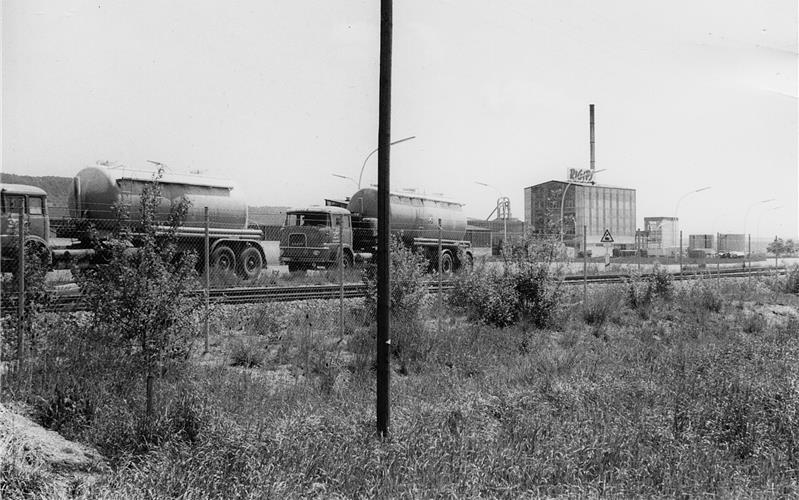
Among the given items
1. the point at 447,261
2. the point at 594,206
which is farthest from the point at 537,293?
the point at 594,206

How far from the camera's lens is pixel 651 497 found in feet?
19.5

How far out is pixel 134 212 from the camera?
52.9ft

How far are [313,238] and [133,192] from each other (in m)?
7.28

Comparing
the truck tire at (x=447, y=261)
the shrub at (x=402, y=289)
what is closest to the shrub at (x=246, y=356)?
the shrub at (x=402, y=289)

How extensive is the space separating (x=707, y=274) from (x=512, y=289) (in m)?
16.6

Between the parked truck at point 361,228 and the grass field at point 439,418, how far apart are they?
918 cm

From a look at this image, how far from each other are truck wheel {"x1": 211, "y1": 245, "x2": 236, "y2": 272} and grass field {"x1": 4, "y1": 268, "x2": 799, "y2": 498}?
5.98 metres

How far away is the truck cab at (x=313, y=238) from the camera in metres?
22.4

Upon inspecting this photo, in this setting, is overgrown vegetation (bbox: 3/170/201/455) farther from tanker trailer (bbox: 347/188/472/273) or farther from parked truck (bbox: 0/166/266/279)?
tanker trailer (bbox: 347/188/472/273)

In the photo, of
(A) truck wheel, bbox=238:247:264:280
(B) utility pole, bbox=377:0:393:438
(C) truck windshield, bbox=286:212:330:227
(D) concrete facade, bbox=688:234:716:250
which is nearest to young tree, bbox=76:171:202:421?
(B) utility pole, bbox=377:0:393:438

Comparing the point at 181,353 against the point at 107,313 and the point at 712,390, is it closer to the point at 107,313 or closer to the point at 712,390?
the point at 107,313

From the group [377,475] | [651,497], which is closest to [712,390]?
[651,497]

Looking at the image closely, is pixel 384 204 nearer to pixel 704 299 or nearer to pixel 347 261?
pixel 347 261

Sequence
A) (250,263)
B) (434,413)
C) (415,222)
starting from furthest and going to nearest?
(415,222), (250,263), (434,413)
